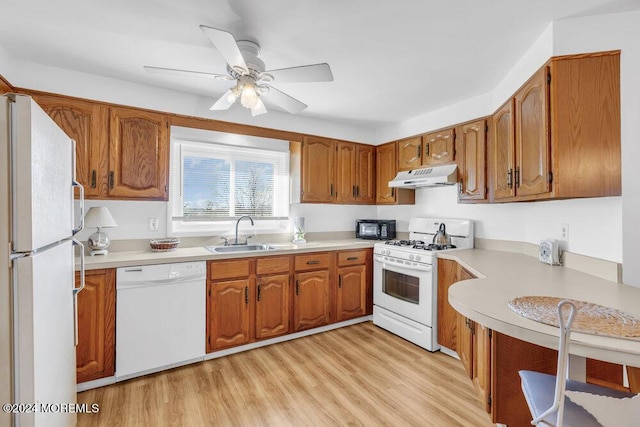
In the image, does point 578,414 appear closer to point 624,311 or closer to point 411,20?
point 624,311

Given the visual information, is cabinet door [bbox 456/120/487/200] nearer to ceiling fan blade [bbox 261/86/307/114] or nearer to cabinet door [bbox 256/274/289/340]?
ceiling fan blade [bbox 261/86/307/114]

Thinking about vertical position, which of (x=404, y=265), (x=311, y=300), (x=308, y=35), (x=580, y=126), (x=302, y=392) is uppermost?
(x=308, y=35)

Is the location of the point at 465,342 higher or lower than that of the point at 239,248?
lower

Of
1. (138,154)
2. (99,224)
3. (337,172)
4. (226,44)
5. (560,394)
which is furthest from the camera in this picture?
(337,172)

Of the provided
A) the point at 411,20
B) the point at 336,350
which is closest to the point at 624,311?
the point at 411,20

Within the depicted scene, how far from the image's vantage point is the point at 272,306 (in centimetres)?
280

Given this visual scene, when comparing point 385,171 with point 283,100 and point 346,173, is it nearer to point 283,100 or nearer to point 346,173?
point 346,173

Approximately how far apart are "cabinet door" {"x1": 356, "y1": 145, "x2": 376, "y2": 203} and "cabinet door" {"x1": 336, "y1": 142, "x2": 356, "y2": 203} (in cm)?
7

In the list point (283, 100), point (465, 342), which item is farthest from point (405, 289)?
point (283, 100)

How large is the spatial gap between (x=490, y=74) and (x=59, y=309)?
308 cm

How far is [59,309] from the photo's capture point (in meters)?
1.26

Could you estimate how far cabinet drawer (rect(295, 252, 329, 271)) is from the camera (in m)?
2.95

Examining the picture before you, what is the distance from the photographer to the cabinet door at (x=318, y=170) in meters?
3.39

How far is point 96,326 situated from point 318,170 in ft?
8.06
